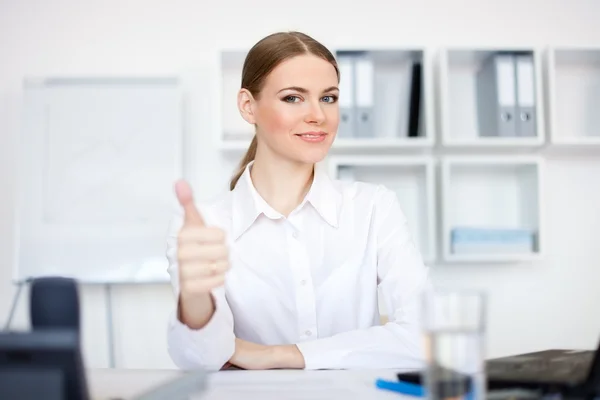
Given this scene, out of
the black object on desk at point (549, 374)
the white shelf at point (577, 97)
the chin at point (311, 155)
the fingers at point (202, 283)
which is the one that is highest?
the white shelf at point (577, 97)

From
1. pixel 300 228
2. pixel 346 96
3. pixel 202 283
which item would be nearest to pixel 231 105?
pixel 346 96

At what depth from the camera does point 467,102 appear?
294cm

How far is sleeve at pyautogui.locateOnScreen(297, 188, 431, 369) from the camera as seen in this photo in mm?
1249

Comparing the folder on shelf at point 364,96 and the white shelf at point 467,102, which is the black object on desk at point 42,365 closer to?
the folder on shelf at point 364,96

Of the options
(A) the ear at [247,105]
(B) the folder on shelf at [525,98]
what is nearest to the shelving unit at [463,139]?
(B) the folder on shelf at [525,98]

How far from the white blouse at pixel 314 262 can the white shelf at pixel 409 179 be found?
37.5 inches

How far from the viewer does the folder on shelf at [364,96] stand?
8.60 ft

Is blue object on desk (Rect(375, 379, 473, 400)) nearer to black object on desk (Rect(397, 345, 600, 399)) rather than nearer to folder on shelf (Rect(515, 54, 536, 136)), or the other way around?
black object on desk (Rect(397, 345, 600, 399))

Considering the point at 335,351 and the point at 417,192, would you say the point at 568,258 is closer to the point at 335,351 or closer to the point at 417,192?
the point at 417,192

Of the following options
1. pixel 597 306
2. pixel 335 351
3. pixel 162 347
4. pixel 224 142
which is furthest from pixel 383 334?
pixel 597 306

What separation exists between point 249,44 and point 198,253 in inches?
86.4

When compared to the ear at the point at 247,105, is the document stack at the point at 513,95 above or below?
above

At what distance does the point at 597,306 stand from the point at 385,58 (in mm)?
1503

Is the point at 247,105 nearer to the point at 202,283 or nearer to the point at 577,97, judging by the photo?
the point at 202,283
